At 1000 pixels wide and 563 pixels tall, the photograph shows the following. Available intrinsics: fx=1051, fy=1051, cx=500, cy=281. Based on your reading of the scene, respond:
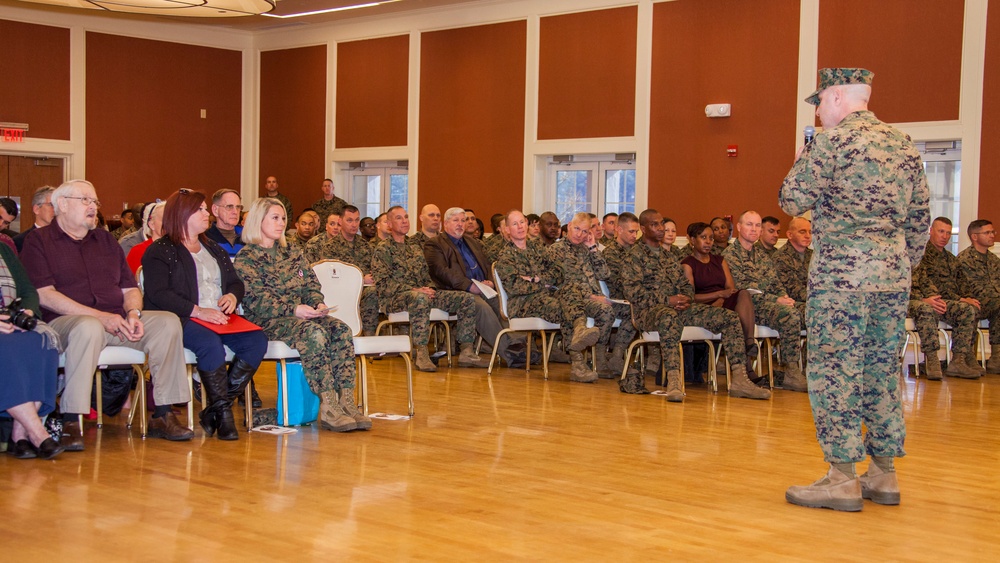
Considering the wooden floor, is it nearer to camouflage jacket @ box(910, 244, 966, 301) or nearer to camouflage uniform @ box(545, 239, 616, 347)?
camouflage uniform @ box(545, 239, 616, 347)

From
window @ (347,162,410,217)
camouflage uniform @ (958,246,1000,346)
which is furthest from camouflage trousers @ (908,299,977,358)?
window @ (347,162,410,217)

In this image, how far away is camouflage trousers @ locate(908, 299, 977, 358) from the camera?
28.6 feet

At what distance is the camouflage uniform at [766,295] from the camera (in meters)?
7.63

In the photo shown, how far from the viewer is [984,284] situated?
9312 millimetres

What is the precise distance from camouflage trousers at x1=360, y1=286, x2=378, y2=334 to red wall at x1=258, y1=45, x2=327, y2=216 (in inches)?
281

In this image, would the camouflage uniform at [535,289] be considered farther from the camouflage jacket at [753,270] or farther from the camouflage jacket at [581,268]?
the camouflage jacket at [753,270]

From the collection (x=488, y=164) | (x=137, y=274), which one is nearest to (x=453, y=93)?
(x=488, y=164)

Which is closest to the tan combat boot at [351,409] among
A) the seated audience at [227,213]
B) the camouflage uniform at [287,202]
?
the seated audience at [227,213]

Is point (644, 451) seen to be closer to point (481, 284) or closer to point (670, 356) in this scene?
point (670, 356)

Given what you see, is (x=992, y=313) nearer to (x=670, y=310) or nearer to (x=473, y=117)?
(x=670, y=310)

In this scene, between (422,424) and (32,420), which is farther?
(422,424)

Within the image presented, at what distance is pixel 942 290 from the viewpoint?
9258mm

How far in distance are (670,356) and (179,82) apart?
11098 mm

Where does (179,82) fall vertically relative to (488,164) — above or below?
above
